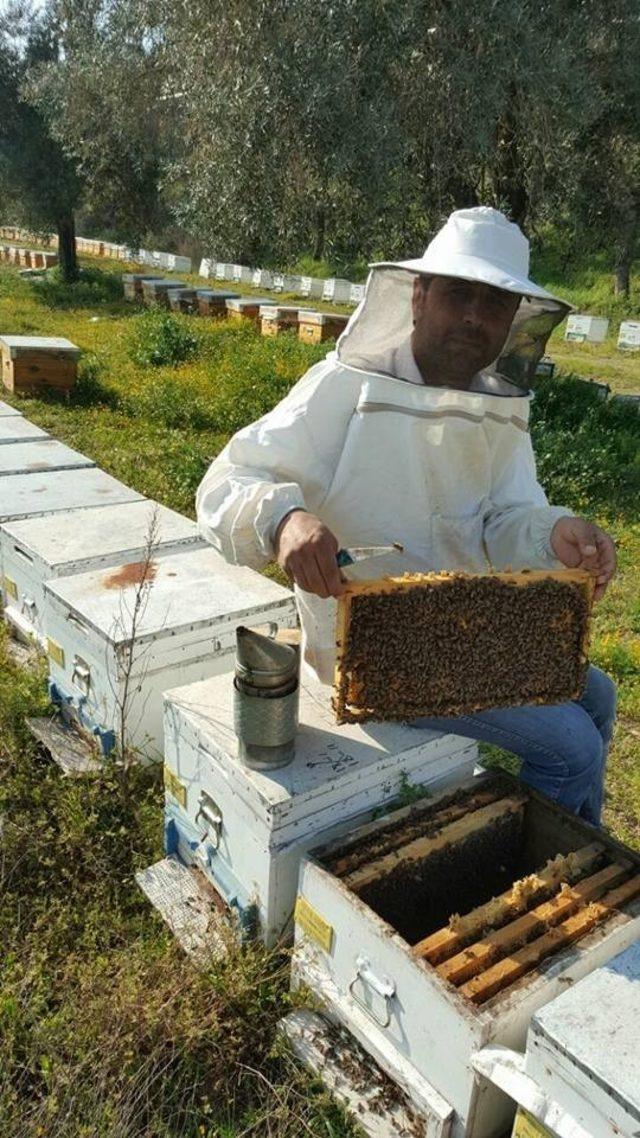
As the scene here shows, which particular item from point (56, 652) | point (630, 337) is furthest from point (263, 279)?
point (56, 652)

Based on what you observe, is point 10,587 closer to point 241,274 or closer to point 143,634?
point 143,634

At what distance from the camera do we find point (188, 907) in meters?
2.40

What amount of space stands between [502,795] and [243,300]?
13.2 metres

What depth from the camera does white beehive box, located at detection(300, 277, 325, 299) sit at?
23938 mm

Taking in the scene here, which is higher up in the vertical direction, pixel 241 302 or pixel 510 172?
pixel 510 172

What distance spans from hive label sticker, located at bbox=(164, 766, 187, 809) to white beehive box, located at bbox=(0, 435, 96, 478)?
2.50 m

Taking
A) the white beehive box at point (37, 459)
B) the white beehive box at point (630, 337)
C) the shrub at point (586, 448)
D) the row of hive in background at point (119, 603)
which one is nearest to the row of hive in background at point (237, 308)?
the shrub at point (586, 448)

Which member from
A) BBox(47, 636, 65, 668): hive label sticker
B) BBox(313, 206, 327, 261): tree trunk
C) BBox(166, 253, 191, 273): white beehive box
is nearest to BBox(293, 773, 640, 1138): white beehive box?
BBox(47, 636, 65, 668): hive label sticker

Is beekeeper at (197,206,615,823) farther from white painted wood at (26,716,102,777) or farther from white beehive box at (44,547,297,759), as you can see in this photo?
white painted wood at (26,716,102,777)

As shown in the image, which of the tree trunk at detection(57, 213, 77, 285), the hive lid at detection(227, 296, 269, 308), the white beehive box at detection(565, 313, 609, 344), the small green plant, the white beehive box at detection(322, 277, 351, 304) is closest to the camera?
the small green plant

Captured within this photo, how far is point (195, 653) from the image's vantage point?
2887 millimetres

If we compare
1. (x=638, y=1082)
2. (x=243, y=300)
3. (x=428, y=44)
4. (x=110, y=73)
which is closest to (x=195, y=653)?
(x=638, y=1082)

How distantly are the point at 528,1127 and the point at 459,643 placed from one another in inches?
39.2

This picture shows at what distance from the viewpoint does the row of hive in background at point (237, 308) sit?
1205 cm
